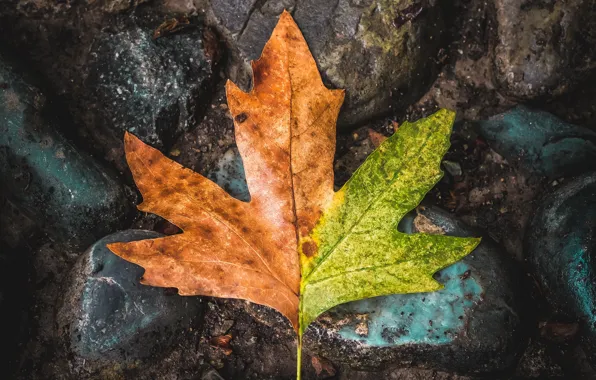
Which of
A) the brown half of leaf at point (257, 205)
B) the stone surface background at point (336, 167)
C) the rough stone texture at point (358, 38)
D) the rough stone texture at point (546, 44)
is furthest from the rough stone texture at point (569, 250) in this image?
the brown half of leaf at point (257, 205)

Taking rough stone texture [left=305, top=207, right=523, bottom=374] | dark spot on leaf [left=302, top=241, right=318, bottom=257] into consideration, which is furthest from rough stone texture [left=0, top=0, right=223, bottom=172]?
rough stone texture [left=305, top=207, right=523, bottom=374]

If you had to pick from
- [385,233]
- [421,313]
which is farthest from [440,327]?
[385,233]

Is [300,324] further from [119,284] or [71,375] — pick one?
[71,375]

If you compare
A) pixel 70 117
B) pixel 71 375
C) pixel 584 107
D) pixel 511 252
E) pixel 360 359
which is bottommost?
pixel 71 375

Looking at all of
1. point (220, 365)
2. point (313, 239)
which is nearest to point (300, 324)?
point (313, 239)

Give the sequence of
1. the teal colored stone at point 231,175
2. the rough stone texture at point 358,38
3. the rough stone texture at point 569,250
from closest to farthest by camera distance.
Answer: the rough stone texture at point 569,250 → the rough stone texture at point 358,38 → the teal colored stone at point 231,175

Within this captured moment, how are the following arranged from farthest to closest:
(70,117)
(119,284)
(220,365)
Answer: (70,117), (220,365), (119,284)

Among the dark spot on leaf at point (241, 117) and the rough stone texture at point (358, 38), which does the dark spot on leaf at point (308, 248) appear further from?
the rough stone texture at point (358, 38)
